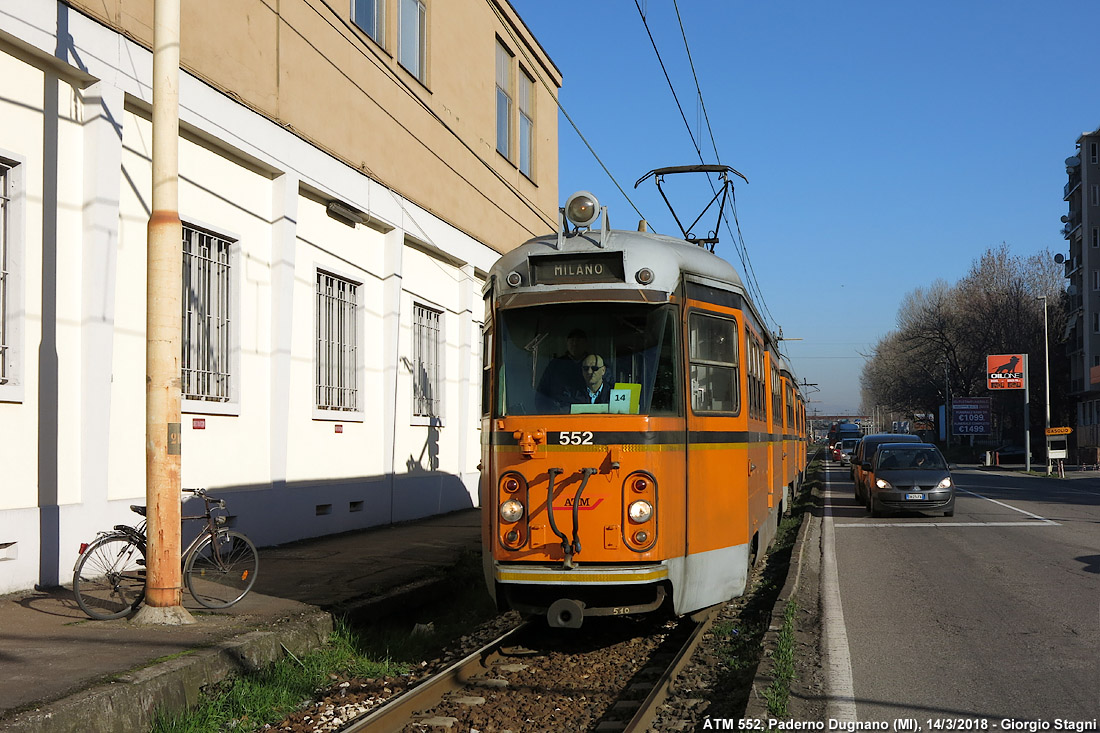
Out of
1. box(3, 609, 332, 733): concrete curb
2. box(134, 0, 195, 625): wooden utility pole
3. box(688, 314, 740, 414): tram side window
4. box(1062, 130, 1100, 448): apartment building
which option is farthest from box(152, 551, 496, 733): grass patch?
box(1062, 130, 1100, 448): apartment building

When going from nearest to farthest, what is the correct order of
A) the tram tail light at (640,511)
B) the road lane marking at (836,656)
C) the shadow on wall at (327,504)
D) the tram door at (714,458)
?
1. the road lane marking at (836,656)
2. the tram tail light at (640,511)
3. the tram door at (714,458)
4. the shadow on wall at (327,504)

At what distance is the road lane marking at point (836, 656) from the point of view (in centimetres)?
602

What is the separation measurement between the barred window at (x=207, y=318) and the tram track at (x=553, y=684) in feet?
17.6

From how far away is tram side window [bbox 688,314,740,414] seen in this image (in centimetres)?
793

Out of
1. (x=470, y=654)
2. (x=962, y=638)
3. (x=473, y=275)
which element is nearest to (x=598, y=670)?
(x=470, y=654)

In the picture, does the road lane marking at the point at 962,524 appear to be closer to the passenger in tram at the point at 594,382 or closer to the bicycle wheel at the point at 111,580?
the passenger in tram at the point at 594,382

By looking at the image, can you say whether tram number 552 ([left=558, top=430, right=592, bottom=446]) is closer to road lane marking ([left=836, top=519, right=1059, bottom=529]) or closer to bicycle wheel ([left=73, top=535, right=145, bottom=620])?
bicycle wheel ([left=73, top=535, right=145, bottom=620])

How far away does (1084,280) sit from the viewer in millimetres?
68188

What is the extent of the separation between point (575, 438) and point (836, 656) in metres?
2.41

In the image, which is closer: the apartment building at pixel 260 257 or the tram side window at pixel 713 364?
the tram side window at pixel 713 364

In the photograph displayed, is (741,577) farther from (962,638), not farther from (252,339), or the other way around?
(252,339)

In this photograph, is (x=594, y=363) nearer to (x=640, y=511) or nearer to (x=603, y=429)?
(x=603, y=429)

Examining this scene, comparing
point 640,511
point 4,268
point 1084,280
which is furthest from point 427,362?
point 1084,280

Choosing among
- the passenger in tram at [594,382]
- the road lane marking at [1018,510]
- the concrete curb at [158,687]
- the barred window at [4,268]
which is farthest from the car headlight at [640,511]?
the road lane marking at [1018,510]
